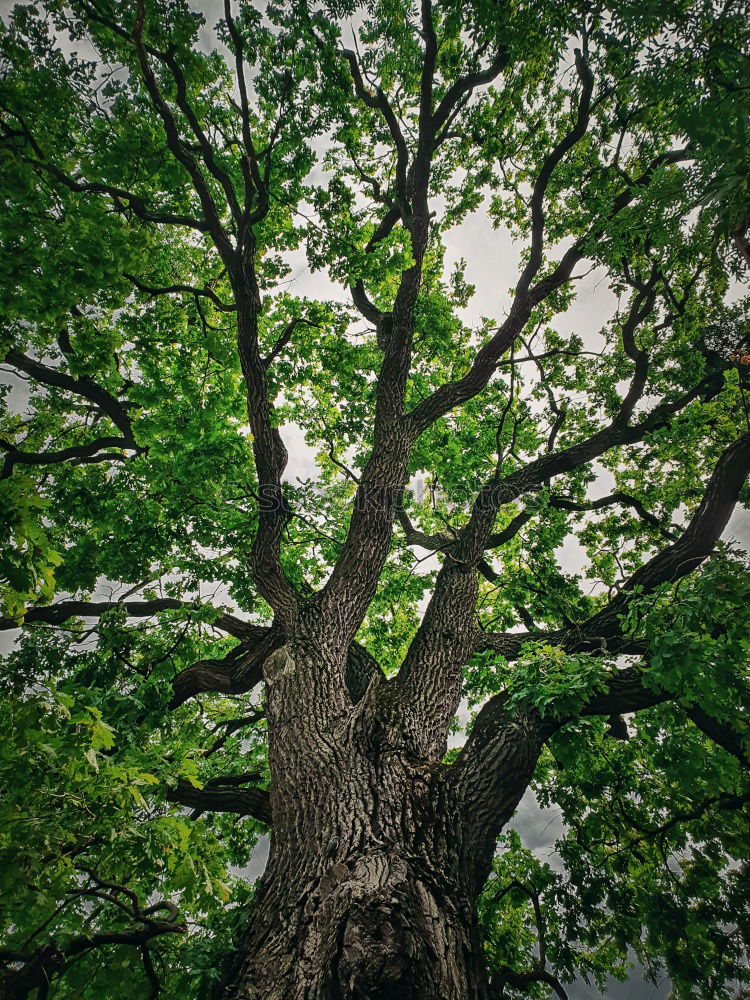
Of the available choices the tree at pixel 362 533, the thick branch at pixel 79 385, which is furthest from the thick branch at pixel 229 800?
the thick branch at pixel 79 385

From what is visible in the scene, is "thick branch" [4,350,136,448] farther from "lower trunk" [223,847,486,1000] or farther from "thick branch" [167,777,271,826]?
"lower trunk" [223,847,486,1000]

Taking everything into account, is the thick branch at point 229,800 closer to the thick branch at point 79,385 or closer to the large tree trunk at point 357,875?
the large tree trunk at point 357,875

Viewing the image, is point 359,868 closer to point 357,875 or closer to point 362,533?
point 357,875

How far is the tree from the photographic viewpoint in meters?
2.28

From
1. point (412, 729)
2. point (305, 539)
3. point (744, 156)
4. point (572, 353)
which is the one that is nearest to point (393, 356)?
point (305, 539)

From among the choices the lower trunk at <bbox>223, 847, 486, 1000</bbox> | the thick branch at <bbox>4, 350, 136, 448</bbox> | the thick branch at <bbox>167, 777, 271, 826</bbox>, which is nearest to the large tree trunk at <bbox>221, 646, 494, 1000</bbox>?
the lower trunk at <bbox>223, 847, 486, 1000</bbox>

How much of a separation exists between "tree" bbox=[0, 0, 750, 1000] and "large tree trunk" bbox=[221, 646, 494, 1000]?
0.02 m

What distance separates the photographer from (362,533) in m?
4.99

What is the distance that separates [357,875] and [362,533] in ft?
10.2

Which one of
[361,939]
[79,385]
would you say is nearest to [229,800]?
[361,939]

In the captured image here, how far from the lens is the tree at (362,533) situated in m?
2.28

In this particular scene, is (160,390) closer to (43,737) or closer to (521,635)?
(43,737)

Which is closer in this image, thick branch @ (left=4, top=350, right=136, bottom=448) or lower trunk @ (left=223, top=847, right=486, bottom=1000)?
lower trunk @ (left=223, top=847, right=486, bottom=1000)

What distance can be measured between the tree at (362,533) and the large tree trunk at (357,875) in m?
0.02
